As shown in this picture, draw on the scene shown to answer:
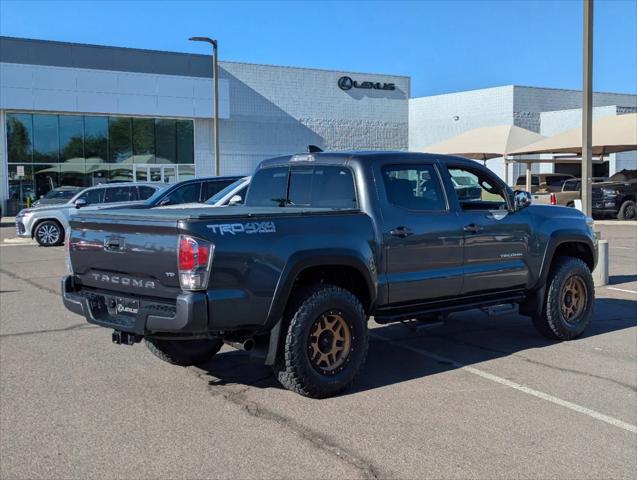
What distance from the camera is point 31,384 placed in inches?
230

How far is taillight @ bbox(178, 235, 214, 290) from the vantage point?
4734 millimetres

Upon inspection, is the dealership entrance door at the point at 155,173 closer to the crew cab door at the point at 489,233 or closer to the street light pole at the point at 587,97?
the street light pole at the point at 587,97

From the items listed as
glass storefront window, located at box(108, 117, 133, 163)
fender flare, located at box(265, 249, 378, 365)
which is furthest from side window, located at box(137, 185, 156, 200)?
glass storefront window, located at box(108, 117, 133, 163)

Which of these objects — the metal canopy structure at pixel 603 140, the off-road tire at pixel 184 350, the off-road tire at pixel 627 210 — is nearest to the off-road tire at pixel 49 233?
the off-road tire at pixel 184 350

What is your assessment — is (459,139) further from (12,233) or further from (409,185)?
(409,185)

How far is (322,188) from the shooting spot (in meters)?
6.39

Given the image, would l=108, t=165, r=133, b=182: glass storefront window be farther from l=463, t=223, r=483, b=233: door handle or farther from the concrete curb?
l=463, t=223, r=483, b=233: door handle

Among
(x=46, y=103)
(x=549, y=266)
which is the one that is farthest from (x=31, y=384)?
(x=46, y=103)

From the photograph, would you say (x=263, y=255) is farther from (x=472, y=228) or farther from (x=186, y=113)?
(x=186, y=113)

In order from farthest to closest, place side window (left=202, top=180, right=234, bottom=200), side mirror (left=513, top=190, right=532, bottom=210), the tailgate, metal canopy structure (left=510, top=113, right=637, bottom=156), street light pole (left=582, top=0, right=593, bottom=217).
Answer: metal canopy structure (left=510, top=113, right=637, bottom=156)
side window (left=202, top=180, right=234, bottom=200)
street light pole (left=582, top=0, right=593, bottom=217)
side mirror (left=513, top=190, right=532, bottom=210)
the tailgate

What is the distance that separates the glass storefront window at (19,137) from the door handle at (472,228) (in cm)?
3327

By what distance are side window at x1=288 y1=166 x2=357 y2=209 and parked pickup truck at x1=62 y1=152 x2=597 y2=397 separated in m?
0.01

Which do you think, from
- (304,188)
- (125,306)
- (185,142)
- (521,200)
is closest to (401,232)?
(304,188)

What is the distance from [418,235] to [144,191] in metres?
14.6
